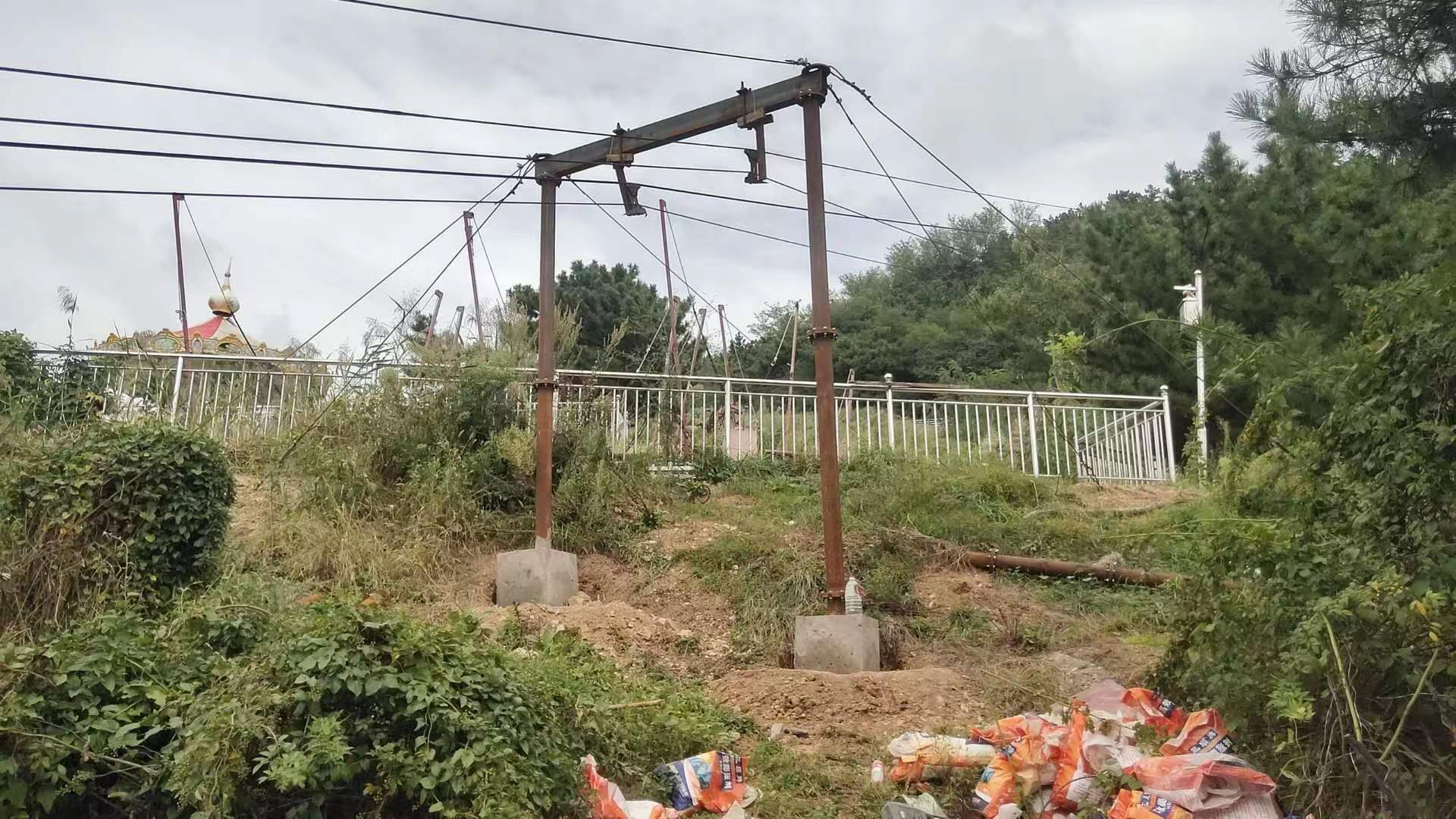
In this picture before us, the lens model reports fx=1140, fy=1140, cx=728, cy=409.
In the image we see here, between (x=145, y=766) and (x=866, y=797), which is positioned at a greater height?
(x=145, y=766)

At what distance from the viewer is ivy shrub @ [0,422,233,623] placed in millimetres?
6680

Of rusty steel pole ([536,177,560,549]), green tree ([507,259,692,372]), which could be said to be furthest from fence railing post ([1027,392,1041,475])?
green tree ([507,259,692,372])

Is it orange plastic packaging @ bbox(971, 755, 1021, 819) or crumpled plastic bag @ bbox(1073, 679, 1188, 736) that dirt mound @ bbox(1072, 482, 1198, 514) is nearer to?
crumpled plastic bag @ bbox(1073, 679, 1188, 736)

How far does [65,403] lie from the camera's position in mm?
11055

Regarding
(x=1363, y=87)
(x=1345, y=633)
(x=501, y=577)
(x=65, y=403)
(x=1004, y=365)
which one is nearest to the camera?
(x=1345, y=633)

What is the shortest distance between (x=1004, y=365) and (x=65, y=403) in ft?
66.4

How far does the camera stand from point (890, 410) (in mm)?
12781

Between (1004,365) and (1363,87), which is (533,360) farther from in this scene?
(1004,365)

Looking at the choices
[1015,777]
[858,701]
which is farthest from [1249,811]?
[858,701]

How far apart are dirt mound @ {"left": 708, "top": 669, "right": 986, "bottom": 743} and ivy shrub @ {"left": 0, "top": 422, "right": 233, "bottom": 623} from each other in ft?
11.4

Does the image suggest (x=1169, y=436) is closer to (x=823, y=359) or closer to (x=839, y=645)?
(x=823, y=359)

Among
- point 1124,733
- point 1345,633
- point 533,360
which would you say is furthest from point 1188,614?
point 533,360

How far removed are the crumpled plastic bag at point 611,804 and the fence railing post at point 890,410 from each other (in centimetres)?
779

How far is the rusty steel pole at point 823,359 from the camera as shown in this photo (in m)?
8.03
